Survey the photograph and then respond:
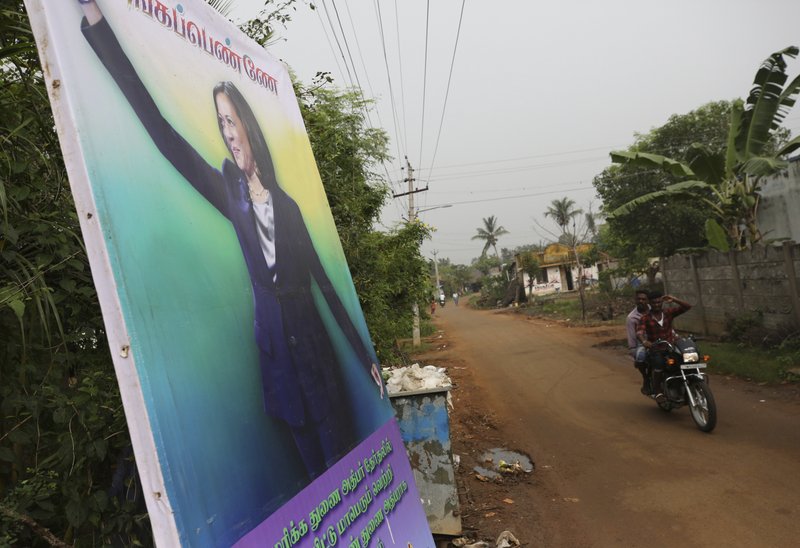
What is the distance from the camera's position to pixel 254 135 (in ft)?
7.98

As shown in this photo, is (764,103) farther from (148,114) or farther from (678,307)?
(148,114)

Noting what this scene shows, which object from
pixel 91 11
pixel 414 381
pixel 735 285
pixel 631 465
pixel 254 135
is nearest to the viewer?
pixel 91 11

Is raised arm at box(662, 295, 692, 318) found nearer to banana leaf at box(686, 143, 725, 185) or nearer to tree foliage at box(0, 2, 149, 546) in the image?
banana leaf at box(686, 143, 725, 185)

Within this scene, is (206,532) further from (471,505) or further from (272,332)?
(471,505)

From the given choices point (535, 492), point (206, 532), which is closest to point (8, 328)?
point (206, 532)

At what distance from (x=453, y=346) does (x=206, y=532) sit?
17.3 meters

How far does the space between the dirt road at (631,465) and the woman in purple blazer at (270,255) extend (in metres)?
2.52

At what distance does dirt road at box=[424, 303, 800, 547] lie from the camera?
13.1ft

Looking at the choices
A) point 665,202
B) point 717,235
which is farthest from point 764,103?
point 665,202

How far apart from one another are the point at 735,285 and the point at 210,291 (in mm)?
11583

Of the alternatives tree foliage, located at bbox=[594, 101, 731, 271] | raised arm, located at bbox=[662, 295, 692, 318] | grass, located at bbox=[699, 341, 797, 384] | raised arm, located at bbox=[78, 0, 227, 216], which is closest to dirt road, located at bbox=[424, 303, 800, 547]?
grass, located at bbox=[699, 341, 797, 384]

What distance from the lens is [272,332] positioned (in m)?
2.02

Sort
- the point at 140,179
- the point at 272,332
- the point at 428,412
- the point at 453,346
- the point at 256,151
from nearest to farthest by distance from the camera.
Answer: the point at 140,179 < the point at 272,332 < the point at 256,151 < the point at 428,412 < the point at 453,346

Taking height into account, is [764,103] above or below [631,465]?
above
